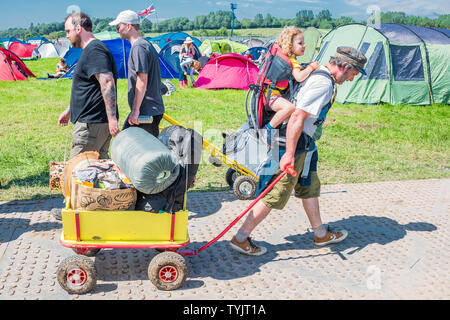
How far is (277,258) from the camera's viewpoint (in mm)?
4379

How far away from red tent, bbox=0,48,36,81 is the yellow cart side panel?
56.2 ft

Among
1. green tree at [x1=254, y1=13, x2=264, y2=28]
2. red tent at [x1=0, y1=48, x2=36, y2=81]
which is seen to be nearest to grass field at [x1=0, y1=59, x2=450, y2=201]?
red tent at [x1=0, y1=48, x2=36, y2=81]

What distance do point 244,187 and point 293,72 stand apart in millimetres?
1901

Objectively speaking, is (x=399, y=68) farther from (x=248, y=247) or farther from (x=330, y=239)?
(x=248, y=247)

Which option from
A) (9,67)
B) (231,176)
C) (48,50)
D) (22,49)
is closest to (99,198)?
(231,176)

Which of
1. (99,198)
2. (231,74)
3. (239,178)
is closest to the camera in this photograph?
(99,198)

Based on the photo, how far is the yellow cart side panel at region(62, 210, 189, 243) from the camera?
11.5 ft

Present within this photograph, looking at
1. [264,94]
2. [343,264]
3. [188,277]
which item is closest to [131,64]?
[264,94]

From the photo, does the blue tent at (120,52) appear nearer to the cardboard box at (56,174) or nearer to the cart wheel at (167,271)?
the cardboard box at (56,174)

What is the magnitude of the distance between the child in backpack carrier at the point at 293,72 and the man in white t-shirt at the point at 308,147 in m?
0.19

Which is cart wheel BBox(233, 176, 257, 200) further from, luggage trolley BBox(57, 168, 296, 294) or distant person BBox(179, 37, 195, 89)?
distant person BBox(179, 37, 195, 89)

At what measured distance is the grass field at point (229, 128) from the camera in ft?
22.3

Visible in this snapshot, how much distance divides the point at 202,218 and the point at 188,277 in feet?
4.50

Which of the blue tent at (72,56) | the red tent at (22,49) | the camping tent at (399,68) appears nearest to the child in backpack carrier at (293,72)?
the camping tent at (399,68)
